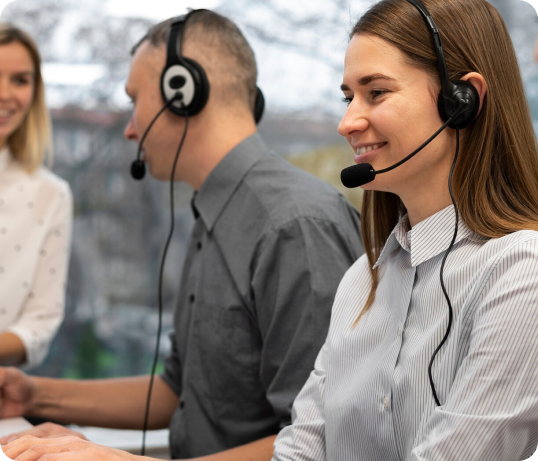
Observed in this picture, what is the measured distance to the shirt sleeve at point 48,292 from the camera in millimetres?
1881

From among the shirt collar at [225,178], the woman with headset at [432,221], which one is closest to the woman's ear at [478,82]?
the woman with headset at [432,221]

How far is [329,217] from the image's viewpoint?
1354mm

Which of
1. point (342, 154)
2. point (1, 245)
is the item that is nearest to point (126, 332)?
point (1, 245)

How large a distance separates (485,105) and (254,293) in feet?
1.91

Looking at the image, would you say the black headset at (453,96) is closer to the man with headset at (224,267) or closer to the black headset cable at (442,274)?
the black headset cable at (442,274)

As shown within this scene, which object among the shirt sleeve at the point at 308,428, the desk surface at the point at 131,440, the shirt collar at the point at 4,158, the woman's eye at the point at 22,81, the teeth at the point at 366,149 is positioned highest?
the teeth at the point at 366,149

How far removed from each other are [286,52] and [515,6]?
0.74 metres

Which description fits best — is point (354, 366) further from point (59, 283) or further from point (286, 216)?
point (59, 283)

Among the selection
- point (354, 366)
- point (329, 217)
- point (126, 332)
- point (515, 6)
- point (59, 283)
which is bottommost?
point (126, 332)

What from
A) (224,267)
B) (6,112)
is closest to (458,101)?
(224,267)

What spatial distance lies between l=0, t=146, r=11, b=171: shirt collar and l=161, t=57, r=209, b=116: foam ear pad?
0.80m

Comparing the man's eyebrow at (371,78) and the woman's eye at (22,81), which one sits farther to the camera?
the woman's eye at (22,81)

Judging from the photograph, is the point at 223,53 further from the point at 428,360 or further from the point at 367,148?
the point at 428,360

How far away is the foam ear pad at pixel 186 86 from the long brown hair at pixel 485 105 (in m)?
0.61
